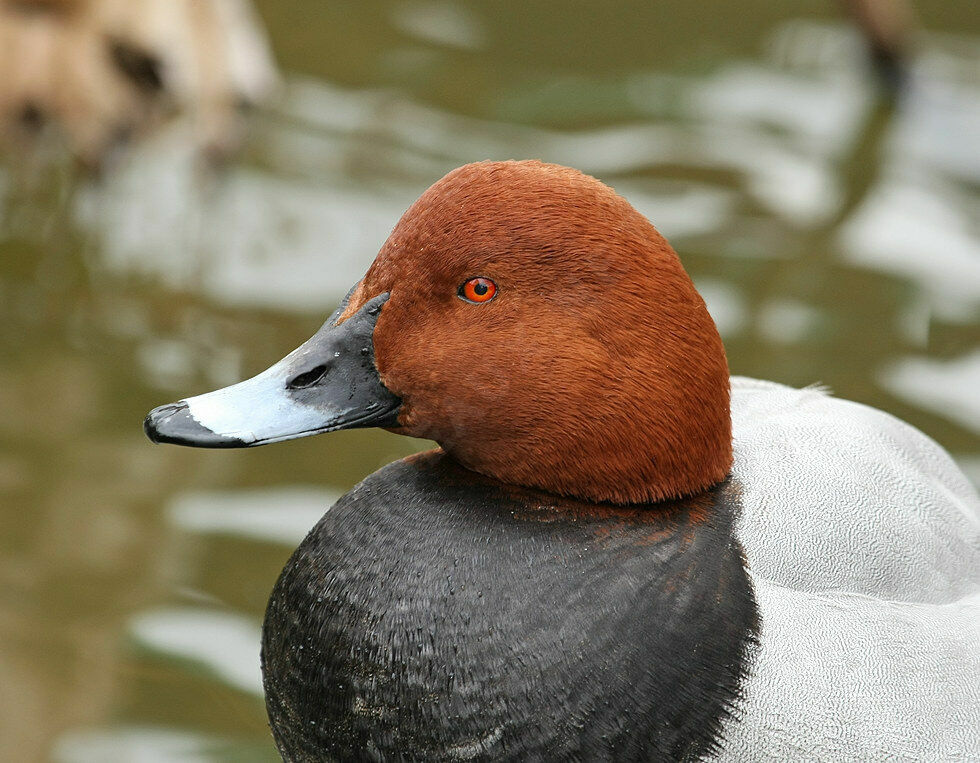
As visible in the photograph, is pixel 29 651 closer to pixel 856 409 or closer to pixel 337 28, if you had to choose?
pixel 856 409

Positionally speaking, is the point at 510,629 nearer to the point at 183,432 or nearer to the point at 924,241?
the point at 183,432

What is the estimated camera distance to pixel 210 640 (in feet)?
10.2

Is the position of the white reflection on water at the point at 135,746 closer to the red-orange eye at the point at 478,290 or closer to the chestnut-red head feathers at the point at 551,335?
the chestnut-red head feathers at the point at 551,335

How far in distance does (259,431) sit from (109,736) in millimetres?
1170

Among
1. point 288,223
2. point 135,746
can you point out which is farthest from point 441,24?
point 135,746

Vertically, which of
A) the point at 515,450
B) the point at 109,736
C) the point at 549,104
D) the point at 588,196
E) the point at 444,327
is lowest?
the point at 109,736

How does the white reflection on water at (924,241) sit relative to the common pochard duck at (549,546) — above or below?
below

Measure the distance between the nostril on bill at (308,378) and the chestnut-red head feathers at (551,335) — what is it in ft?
0.30

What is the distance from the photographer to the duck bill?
2002mm

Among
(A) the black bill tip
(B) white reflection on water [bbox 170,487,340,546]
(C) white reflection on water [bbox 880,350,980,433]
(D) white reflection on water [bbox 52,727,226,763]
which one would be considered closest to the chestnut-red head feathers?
(A) the black bill tip

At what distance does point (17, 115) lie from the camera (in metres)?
3.88

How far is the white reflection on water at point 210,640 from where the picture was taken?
3.02m

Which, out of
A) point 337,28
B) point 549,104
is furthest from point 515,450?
point 337,28

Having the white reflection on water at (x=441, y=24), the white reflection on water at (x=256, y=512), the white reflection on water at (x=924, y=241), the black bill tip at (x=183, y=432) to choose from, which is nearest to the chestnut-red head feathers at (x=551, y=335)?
the black bill tip at (x=183, y=432)
